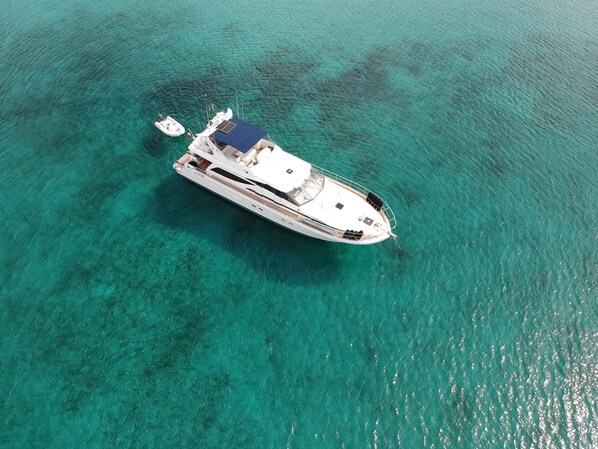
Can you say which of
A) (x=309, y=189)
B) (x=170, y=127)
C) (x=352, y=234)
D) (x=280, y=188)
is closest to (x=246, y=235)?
(x=280, y=188)

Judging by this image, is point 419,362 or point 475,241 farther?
point 475,241

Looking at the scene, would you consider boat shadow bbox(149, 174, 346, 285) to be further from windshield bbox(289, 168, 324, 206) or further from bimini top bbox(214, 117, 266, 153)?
bimini top bbox(214, 117, 266, 153)

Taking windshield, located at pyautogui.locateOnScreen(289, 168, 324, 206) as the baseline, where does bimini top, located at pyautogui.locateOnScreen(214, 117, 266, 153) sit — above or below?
above

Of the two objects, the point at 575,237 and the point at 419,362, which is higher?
the point at 575,237

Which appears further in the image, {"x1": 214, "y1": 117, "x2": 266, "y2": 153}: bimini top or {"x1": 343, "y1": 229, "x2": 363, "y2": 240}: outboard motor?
{"x1": 214, "y1": 117, "x2": 266, "y2": 153}: bimini top

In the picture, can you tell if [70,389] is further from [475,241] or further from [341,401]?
[475,241]

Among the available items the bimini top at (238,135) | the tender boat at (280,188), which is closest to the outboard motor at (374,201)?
the tender boat at (280,188)

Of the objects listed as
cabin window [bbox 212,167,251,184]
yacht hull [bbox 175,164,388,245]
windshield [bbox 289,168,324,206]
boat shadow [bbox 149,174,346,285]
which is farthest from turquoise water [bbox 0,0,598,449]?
windshield [bbox 289,168,324,206]

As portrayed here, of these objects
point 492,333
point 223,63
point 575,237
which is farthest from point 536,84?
point 223,63
